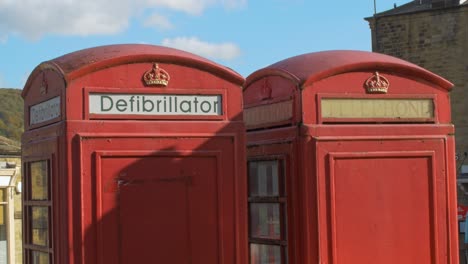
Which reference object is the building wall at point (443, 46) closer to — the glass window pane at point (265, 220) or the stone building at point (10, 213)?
the stone building at point (10, 213)

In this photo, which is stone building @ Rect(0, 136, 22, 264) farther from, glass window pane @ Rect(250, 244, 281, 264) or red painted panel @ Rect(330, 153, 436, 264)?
red painted panel @ Rect(330, 153, 436, 264)

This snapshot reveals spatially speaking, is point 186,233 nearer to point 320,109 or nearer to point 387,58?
point 320,109

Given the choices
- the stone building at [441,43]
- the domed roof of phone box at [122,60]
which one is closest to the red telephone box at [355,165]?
the domed roof of phone box at [122,60]

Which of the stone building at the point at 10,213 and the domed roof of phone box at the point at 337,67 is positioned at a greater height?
the domed roof of phone box at the point at 337,67

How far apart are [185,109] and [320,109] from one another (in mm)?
1028

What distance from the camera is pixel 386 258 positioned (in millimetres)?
6469

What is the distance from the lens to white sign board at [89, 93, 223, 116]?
5.75 m

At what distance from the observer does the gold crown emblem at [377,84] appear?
6.54 meters

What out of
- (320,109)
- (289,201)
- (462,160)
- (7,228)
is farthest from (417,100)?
(462,160)

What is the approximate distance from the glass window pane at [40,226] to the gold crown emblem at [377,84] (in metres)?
2.46

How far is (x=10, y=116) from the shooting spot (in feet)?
233

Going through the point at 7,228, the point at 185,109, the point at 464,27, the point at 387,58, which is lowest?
the point at 7,228

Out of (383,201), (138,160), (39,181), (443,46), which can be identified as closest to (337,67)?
(383,201)

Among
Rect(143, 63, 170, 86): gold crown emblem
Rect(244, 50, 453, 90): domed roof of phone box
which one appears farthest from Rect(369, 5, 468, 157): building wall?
Rect(143, 63, 170, 86): gold crown emblem
